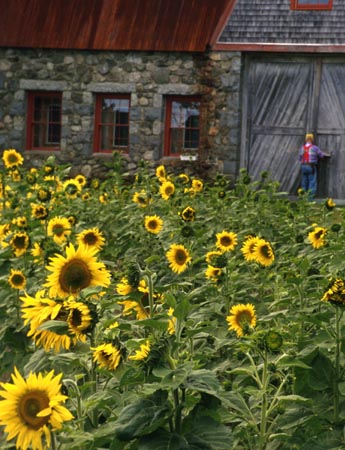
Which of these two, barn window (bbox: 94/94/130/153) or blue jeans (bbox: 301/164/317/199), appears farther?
barn window (bbox: 94/94/130/153)

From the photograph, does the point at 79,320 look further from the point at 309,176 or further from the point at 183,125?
the point at 183,125

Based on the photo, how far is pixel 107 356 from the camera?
2.73 meters

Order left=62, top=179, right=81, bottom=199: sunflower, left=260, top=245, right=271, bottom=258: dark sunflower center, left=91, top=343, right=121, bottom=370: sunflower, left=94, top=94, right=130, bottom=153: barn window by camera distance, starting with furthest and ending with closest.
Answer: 1. left=94, top=94, right=130, bottom=153: barn window
2. left=62, top=179, right=81, bottom=199: sunflower
3. left=260, top=245, right=271, bottom=258: dark sunflower center
4. left=91, top=343, right=121, bottom=370: sunflower

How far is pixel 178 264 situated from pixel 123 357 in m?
1.98

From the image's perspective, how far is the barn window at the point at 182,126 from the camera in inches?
637

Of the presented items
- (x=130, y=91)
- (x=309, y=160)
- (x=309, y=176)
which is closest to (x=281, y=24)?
(x=309, y=160)

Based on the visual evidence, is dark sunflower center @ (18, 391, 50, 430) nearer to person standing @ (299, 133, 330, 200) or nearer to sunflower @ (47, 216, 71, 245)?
sunflower @ (47, 216, 71, 245)

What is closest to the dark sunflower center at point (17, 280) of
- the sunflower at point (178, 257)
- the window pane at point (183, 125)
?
the sunflower at point (178, 257)

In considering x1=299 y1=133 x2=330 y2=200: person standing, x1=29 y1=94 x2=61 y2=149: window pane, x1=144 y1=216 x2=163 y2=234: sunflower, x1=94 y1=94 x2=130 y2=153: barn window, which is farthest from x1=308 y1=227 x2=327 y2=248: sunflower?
x1=29 y1=94 x2=61 y2=149: window pane

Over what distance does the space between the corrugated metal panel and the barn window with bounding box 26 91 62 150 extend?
3.80 feet

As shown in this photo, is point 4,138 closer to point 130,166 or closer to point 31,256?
point 130,166

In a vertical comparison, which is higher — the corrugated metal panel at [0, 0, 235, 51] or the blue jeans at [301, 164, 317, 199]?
the corrugated metal panel at [0, 0, 235, 51]

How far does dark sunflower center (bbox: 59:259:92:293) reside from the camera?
3211 millimetres

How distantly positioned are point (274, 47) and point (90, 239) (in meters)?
11.3
